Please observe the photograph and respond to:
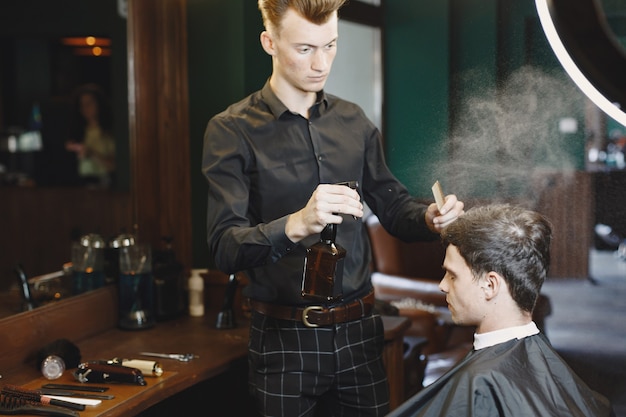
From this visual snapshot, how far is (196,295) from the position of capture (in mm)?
3158

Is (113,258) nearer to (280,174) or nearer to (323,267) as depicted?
(280,174)

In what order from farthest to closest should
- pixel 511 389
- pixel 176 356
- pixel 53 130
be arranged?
pixel 53 130 < pixel 176 356 < pixel 511 389

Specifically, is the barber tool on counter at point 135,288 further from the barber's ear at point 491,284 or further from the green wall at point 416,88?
the barber's ear at point 491,284

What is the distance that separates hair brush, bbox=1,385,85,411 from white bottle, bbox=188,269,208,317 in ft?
3.55

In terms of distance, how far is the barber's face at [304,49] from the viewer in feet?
7.31

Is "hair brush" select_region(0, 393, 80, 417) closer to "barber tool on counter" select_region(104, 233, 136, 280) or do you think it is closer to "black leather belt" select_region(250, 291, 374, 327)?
"black leather belt" select_region(250, 291, 374, 327)

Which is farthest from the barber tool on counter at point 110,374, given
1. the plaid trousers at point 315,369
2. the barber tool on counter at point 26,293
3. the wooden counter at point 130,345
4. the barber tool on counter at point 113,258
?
the barber tool on counter at point 113,258

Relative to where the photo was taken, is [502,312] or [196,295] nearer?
[502,312]

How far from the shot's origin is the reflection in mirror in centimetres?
620

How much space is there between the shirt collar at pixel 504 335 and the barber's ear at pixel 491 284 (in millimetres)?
96

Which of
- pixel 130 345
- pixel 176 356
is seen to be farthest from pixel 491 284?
pixel 130 345

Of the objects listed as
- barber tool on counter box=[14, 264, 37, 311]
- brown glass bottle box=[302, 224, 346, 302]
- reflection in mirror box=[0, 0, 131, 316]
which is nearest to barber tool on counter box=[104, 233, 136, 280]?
barber tool on counter box=[14, 264, 37, 311]

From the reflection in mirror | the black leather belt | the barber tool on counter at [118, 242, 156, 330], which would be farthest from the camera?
the reflection in mirror

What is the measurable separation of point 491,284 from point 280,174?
712 mm
